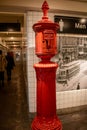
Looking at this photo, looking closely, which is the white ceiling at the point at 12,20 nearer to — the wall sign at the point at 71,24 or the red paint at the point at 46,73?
the wall sign at the point at 71,24

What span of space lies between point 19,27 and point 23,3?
149 inches

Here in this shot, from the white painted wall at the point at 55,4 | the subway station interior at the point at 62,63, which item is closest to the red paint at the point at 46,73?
the subway station interior at the point at 62,63

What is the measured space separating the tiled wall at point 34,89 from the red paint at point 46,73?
204 centimetres

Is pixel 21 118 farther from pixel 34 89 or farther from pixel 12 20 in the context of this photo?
pixel 12 20

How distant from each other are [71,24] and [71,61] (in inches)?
34.2

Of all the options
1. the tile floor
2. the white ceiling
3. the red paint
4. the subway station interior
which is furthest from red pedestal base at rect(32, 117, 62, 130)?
the white ceiling

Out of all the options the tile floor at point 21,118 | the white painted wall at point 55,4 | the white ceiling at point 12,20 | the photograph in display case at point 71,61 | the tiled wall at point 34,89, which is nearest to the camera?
the white painted wall at point 55,4

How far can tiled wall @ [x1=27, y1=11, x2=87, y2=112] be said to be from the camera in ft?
11.6

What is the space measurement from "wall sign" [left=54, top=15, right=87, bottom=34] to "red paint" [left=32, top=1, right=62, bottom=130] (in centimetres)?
222

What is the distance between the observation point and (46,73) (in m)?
1.52

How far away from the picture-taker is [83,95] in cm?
411

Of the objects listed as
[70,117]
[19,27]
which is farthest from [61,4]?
[19,27]

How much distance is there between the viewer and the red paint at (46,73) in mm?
1484

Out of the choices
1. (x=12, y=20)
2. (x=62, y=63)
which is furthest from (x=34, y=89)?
(x=12, y=20)
